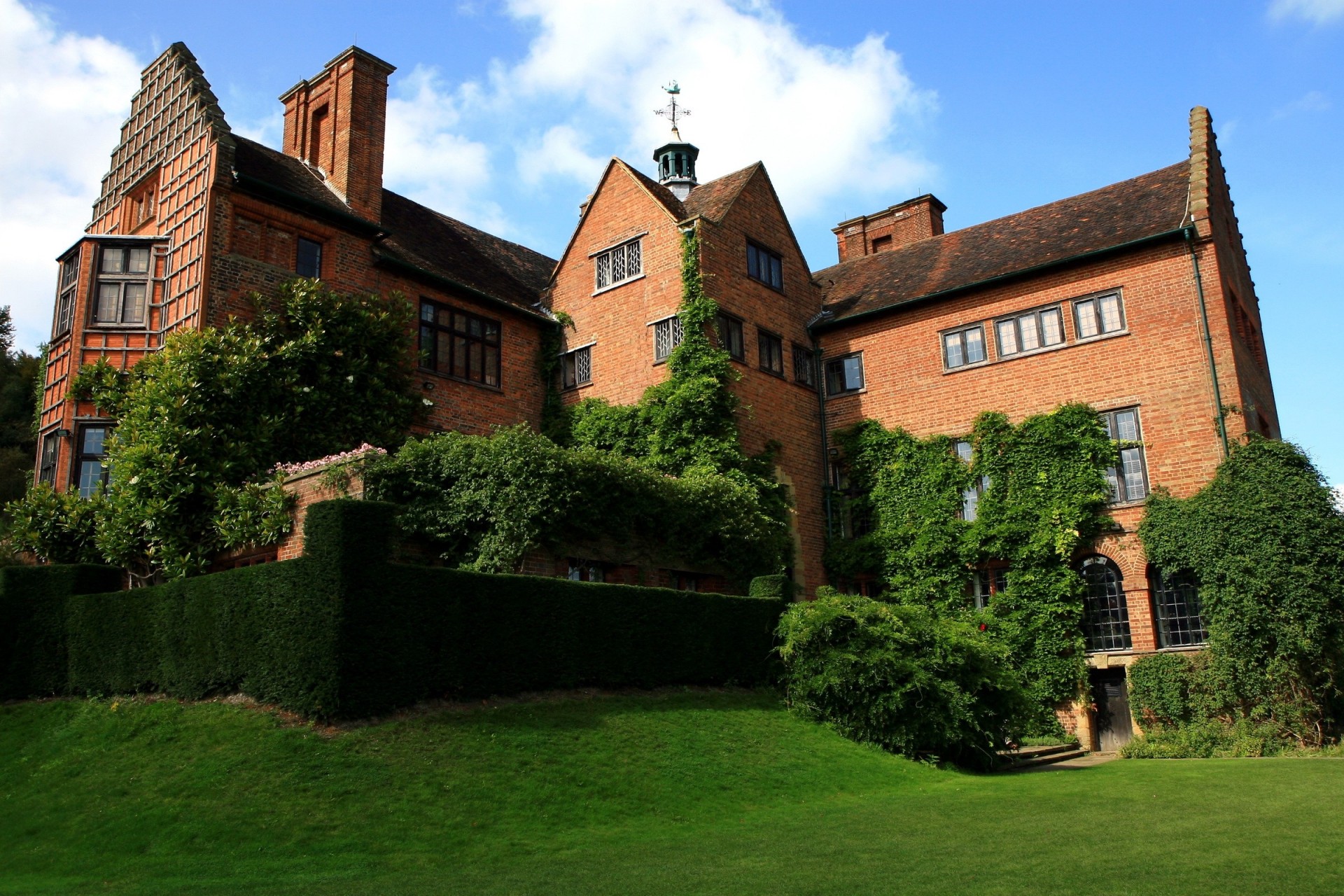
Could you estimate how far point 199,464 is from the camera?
1861 centimetres

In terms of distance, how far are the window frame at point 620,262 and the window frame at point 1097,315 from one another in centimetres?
1076

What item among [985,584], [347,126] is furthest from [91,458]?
[985,584]

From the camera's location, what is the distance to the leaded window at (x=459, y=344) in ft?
80.5

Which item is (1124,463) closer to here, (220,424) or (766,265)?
(766,265)

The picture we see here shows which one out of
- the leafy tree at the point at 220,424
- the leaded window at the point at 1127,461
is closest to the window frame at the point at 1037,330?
the leaded window at the point at 1127,461

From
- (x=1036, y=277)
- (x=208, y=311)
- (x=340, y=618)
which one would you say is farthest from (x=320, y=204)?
(x=1036, y=277)

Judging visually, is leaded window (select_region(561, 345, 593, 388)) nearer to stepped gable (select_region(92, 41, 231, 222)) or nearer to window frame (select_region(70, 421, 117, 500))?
stepped gable (select_region(92, 41, 231, 222))

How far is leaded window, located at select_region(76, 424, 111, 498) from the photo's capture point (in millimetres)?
19875

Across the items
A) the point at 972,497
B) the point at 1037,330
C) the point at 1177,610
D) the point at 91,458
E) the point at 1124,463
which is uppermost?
the point at 1037,330

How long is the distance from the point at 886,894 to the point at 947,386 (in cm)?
1985

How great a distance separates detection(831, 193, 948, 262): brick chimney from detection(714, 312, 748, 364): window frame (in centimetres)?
963

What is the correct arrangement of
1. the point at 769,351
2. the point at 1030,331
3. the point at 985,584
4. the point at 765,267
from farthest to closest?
the point at 765,267, the point at 769,351, the point at 1030,331, the point at 985,584

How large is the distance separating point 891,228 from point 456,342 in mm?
17211

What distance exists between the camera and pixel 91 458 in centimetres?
2009
